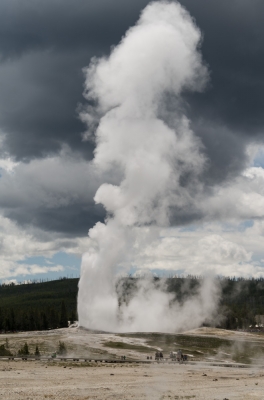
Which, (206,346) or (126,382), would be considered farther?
(206,346)

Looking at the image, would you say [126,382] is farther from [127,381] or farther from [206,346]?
[206,346]

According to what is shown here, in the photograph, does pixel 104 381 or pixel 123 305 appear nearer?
pixel 104 381

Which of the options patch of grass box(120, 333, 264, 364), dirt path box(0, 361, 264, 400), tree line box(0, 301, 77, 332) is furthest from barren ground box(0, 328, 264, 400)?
tree line box(0, 301, 77, 332)

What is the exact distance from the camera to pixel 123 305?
16950 centimetres

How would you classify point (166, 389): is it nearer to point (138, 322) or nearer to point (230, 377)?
point (230, 377)

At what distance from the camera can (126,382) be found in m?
55.5

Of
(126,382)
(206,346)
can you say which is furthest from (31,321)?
(126,382)

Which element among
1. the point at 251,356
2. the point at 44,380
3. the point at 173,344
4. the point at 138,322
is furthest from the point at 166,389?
the point at 138,322

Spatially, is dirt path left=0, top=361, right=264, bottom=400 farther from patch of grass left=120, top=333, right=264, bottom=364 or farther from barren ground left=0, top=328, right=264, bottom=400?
patch of grass left=120, top=333, right=264, bottom=364

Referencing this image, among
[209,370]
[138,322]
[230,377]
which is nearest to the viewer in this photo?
[230,377]

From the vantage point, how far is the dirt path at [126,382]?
46.5 metres

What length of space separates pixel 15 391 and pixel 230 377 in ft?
90.5

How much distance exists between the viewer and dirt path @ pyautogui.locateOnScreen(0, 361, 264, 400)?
46.5 metres

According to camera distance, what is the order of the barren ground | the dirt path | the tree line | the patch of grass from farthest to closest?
the tree line
the patch of grass
the barren ground
the dirt path
